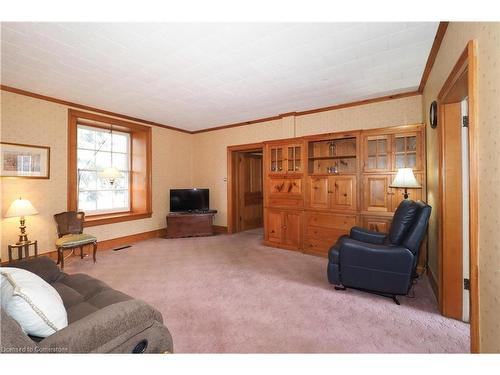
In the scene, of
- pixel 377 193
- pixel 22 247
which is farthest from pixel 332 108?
pixel 22 247

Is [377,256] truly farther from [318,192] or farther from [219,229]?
[219,229]

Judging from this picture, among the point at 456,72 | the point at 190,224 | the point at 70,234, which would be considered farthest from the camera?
the point at 190,224

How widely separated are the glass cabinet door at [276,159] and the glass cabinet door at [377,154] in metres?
1.55

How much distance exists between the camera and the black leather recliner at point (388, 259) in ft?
7.89

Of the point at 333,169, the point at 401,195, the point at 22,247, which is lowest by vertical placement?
the point at 22,247

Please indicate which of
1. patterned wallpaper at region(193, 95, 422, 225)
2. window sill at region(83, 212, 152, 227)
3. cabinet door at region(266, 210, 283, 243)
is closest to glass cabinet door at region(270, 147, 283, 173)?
patterned wallpaper at region(193, 95, 422, 225)

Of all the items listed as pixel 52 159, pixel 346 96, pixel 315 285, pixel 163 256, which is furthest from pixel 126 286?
pixel 346 96

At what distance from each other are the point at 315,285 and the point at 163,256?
2.60 metres

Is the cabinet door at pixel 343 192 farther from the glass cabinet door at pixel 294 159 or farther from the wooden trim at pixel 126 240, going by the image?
the wooden trim at pixel 126 240

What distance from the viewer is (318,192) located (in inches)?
164

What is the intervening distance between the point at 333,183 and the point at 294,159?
874 mm

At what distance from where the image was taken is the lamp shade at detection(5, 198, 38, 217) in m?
3.19

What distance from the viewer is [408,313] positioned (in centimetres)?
228

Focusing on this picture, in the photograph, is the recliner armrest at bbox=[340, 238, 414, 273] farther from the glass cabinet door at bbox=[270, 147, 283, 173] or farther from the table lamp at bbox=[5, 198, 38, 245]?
the table lamp at bbox=[5, 198, 38, 245]
